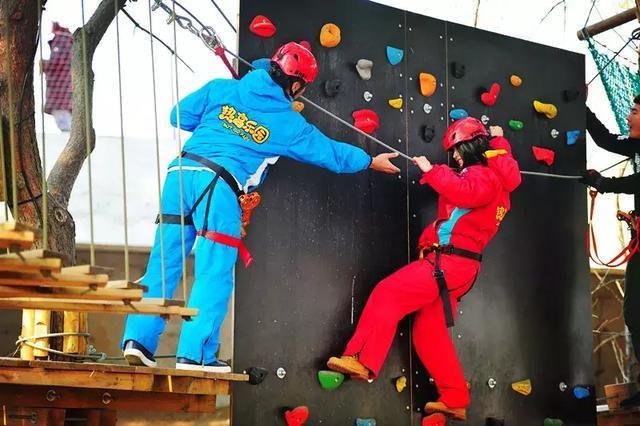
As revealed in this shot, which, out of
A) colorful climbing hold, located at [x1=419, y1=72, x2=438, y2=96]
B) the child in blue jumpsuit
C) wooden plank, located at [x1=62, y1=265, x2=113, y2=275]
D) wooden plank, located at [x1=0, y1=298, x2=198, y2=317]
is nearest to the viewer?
wooden plank, located at [x1=62, y1=265, x2=113, y2=275]

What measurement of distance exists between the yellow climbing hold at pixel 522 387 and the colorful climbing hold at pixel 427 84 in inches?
74.2

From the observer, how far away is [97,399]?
4.84 meters

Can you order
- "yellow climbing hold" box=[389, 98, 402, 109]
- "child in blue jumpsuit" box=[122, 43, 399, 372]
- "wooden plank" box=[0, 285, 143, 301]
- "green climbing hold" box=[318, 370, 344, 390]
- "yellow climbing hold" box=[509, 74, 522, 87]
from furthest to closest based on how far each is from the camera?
1. "yellow climbing hold" box=[509, 74, 522, 87]
2. "yellow climbing hold" box=[389, 98, 402, 109]
3. "green climbing hold" box=[318, 370, 344, 390]
4. "child in blue jumpsuit" box=[122, 43, 399, 372]
5. "wooden plank" box=[0, 285, 143, 301]

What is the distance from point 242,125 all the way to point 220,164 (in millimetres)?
263

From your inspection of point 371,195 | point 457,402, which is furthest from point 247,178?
point 457,402

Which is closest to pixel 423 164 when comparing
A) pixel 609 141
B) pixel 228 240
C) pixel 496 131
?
pixel 496 131

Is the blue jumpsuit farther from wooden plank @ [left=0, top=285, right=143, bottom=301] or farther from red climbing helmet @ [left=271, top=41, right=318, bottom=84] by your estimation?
wooden plank @ [left=0, top=285, right=143, bottom=301]

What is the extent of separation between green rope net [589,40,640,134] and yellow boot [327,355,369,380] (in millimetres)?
2717

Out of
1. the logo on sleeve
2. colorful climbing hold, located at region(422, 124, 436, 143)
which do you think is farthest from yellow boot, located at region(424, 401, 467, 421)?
the logo on sleeve

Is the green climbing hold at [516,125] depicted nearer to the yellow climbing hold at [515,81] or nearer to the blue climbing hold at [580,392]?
the yellow climbing hold at [515,81]

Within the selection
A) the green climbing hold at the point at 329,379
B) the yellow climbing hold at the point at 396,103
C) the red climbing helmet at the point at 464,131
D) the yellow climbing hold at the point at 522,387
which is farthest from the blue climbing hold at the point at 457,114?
the green climbing hold at the point at 329,379

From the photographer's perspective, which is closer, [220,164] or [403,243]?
[220,164]

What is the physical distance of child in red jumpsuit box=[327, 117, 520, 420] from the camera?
5891mm

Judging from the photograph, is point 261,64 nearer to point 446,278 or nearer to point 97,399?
point 446,278
